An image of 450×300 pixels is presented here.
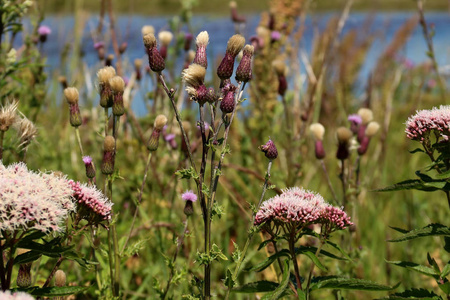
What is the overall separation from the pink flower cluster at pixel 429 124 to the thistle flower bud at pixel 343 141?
628 mm

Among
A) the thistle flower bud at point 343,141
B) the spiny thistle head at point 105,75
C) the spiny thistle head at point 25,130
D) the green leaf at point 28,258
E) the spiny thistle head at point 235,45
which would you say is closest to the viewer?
the green leaf at point 28,258

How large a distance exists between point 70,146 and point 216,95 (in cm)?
304

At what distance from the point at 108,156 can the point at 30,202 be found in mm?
551

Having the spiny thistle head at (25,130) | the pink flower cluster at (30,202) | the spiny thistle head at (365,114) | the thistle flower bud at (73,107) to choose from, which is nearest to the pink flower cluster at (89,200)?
the pink flower cluster at (30,202)

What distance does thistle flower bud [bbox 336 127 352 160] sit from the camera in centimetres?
253

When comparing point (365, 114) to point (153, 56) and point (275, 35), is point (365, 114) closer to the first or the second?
point (275, 35)

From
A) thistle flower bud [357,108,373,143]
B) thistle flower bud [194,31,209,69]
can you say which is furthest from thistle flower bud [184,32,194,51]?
thistle flower bud [194,31,209,69]

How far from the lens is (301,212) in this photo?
164 centimetres

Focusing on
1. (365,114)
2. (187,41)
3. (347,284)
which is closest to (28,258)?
(347,284)

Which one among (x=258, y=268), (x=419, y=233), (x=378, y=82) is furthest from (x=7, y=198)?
(x=378, y=82)

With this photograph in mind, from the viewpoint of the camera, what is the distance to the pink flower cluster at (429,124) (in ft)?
5.77

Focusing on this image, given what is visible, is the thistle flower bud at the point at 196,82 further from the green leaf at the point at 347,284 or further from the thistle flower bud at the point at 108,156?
the green leaf at the point at 347,284

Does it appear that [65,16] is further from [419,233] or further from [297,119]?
[419,233]

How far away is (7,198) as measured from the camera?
1.40m
